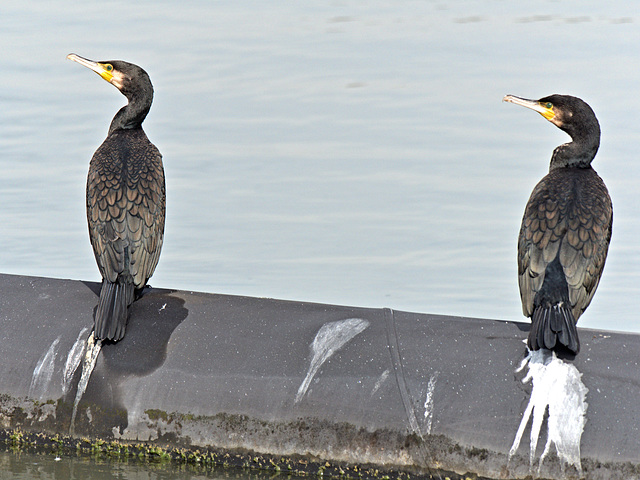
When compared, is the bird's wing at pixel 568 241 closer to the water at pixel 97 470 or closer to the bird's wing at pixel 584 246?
the bird's wing at pixel 584 246

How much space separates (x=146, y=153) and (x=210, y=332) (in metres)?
1.05

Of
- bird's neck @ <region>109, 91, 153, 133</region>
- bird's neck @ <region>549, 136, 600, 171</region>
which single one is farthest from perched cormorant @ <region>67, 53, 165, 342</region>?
bird's neck @ <region>549, 136, 600, 171</region>

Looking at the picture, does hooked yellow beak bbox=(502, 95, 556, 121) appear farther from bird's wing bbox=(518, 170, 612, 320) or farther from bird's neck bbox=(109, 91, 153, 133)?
bird's neck bbox=(109, 91, 153, 133)

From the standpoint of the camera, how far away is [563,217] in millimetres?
4918

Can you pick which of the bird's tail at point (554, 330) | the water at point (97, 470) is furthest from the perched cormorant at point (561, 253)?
the water at point (97, 470)

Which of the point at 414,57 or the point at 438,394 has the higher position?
the point at 414,57

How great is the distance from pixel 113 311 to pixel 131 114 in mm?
1551

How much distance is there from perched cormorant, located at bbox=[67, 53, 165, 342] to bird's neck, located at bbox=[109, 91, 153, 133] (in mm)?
456

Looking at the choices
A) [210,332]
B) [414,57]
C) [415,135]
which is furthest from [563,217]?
[414,57]

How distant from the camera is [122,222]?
5109 mm

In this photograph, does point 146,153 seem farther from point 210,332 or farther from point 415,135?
point 415,135

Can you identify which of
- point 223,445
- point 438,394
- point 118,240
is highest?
point 118,240

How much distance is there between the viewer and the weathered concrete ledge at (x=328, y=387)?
4453 millimetres

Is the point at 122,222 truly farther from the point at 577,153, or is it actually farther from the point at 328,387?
the point at 577,153
